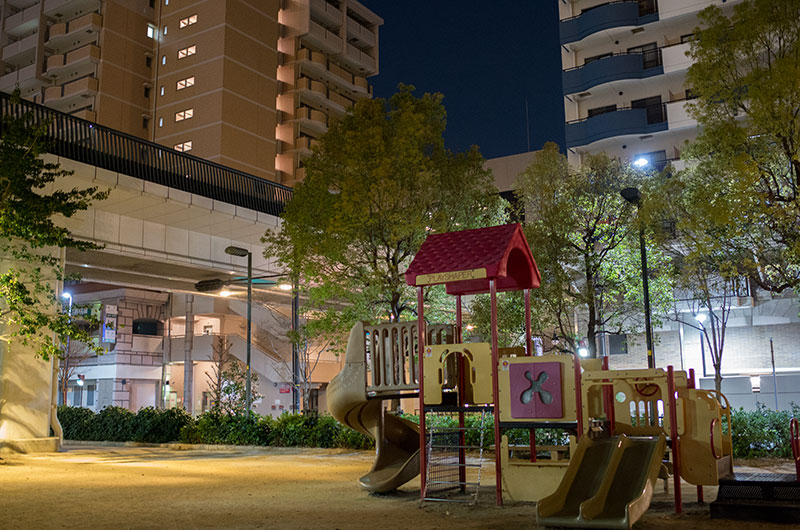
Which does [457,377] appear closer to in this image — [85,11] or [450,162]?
A: [450,162]

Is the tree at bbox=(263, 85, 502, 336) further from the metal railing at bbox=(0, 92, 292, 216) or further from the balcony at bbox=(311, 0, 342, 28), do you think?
the balcony at bbox=(311, 0, 342, 28)

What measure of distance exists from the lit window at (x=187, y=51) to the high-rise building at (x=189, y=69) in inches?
3.1

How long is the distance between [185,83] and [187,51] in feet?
8.48

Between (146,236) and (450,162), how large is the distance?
9682mm

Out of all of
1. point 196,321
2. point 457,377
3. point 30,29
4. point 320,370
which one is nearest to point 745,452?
point 457,377

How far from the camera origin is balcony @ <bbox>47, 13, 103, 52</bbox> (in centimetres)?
5750

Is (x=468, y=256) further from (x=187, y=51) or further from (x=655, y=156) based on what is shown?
(x=187, y=51)

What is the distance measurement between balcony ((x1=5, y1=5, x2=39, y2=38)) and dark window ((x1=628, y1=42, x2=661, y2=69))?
47743 mm

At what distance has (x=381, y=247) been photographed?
70.9 ft

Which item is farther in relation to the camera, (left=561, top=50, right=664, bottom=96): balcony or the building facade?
(left=561, top=50, right=664, bottom=96): balcony

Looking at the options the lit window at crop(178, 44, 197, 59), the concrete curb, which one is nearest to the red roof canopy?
the concrete curb

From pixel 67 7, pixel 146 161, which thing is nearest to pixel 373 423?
pixel 146 161

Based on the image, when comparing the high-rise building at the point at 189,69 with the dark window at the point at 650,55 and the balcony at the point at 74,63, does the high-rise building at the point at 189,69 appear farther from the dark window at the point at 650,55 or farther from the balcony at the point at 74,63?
the dark window at the point at 650,55

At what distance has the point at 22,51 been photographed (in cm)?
6159
